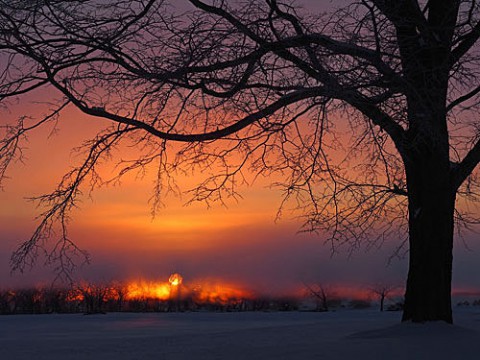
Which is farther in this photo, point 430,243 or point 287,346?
point 430,243

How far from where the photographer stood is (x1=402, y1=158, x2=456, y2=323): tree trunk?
10656mm

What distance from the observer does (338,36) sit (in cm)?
938

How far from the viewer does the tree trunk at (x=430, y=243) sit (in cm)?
1066

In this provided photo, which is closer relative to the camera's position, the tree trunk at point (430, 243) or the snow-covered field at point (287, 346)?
the snow-covered field at point (287, 346)

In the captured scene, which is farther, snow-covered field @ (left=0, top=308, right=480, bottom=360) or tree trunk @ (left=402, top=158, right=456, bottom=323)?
tree trunk @ (left=402, top=158, right=456, bottom=323)

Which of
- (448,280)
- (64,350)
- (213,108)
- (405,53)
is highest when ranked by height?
(405,53)

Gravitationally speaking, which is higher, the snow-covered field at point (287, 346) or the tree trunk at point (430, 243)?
the tree trunk at point (430, 243)

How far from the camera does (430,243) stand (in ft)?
35.1

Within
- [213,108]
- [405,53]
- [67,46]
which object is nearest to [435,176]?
[405,53]

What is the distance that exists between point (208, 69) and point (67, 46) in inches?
93.6

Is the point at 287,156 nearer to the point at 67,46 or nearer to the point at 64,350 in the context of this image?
the point at 67,46

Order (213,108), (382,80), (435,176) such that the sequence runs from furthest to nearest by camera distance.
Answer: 1. (435,176)
2. (213,108)
3. (382,80)

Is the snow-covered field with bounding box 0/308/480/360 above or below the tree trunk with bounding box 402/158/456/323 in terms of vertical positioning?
below

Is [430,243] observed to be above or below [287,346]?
above
